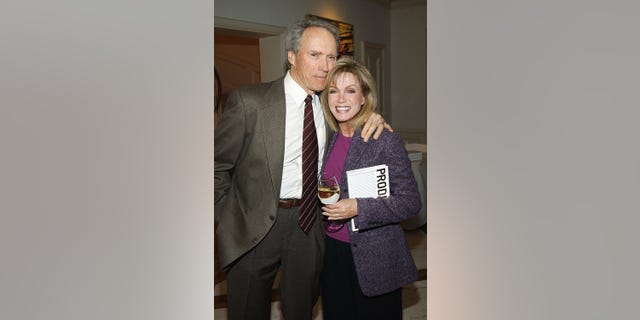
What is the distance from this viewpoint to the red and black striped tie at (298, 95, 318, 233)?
2094 mm

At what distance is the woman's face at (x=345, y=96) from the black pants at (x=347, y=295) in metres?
0.42

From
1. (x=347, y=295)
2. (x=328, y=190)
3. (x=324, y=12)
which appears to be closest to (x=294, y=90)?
(x=328, y=190)

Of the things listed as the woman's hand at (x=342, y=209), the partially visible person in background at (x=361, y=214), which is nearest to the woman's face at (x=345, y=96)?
the partially visible person in background at (x=361, y=214)

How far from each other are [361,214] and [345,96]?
1.20 feet

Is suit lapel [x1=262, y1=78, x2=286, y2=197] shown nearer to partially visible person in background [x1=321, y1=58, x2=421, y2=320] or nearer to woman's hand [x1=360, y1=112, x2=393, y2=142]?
partially visible person in background [x1=321, y1=58, x2=421, y2=320]

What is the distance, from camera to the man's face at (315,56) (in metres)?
2.09

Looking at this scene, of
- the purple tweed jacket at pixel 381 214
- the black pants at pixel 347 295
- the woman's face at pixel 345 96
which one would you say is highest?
the woman's face at pixel 345 96

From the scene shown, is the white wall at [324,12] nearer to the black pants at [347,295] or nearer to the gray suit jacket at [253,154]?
the gray suit jacket at [253,154]

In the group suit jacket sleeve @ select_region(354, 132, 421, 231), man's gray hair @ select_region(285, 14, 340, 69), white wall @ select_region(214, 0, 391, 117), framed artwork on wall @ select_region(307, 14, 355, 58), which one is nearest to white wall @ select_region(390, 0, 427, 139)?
white wall @ select_region(214, 0, 391, 117)

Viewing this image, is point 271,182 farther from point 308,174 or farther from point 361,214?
point 361,214
